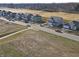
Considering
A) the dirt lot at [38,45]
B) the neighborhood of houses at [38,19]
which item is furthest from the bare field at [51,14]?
the dirt lot at [38,45]

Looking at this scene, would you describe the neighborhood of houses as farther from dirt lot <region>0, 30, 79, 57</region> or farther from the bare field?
dirt lot <region>0, 30, 79, 57</region>

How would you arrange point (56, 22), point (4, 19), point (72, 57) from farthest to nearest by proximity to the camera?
point (4, 19) < point (56, 22) < point (72, 57)

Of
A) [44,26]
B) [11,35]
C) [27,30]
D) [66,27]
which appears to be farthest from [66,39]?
[11,35]

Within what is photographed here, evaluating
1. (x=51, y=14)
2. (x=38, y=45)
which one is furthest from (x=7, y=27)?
(x=51, y=14)

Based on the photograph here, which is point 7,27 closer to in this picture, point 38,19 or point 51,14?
point 38,19

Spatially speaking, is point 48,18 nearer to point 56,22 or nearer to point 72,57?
point 56,22

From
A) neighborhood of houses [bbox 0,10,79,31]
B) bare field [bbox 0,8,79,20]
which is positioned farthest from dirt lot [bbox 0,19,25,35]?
bare field [bbox 0,8,79,20]
